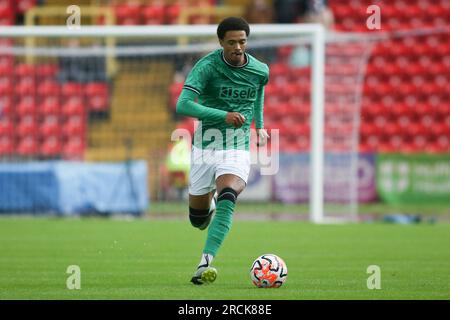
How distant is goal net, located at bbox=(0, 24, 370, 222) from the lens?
1973 centimetres

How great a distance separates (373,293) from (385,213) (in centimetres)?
1327

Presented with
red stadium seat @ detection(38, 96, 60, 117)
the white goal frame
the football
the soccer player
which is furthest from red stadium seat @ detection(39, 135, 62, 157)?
the football

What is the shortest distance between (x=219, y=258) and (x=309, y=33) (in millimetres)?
8147

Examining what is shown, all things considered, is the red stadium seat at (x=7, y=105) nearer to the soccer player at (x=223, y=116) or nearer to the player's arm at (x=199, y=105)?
the soccer player at (x=223, y=116)

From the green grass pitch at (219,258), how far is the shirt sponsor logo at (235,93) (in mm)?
1670

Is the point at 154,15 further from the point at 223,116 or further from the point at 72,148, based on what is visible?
the point at 223,116

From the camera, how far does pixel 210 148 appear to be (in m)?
9.36

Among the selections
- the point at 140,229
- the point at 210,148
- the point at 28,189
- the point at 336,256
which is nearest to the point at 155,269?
the point at 210,148

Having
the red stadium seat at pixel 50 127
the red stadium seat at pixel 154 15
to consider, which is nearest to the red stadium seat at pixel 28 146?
the red stadium seat at pixel 50 127

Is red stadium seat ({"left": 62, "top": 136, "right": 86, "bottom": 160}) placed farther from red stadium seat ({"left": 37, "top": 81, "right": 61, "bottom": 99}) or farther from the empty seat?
red stadium seat ({"left": 37, "top": 81, "right": 61, "bottom": 99})

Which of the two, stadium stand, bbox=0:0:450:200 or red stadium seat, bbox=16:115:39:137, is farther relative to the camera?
red stadium seat, bbox=16:115:39:137

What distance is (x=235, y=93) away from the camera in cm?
930

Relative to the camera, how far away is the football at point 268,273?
8398 mm
